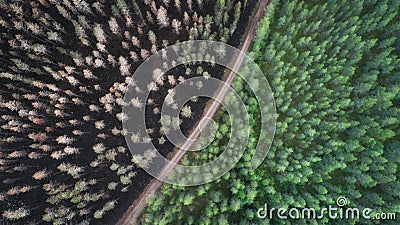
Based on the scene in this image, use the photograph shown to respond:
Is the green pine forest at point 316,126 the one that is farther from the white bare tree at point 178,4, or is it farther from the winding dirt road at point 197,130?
the white bare tree at point 178,4

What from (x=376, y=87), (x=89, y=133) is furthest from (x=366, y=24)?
(x=89, y=133)

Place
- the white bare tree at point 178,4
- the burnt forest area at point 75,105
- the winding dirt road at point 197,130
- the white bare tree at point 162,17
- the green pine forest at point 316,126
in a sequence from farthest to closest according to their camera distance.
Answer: the white bare tree at point 178,4 → the white bare tree at point 162,17 → the winding dirt road at point 197,130 → the burnt forest area at point 75,105 → the green pine forest at point 316,126

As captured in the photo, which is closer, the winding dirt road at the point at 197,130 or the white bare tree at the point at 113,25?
the winding dirt road at the point at 197,130

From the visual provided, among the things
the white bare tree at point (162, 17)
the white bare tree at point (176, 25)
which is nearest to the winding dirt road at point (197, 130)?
the white bare tree at point (176, 25)

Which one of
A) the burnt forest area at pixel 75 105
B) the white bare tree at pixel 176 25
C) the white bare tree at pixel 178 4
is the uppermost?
the white bare tree at pixel 178 4

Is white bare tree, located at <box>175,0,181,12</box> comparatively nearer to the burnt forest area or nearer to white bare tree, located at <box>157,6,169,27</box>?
the burnt forest area

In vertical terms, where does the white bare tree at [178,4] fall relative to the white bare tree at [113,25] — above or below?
above

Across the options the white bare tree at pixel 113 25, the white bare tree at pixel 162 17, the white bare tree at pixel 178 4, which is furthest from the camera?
the white bare tree at pixel 178 4

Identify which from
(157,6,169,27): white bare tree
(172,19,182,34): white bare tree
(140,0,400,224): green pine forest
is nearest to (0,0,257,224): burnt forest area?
(172,19,182,34): white bare tree
